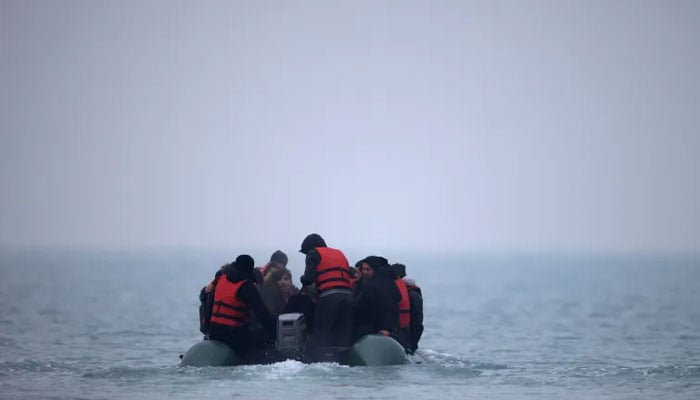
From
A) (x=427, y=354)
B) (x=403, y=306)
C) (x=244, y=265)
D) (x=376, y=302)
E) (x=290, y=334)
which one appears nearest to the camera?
(x=244, y=265)

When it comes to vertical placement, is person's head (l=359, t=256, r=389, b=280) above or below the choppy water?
above

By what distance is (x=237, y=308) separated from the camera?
2225cm

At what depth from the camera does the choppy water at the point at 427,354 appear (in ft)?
70.6

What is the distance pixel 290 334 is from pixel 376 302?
5.83 ft

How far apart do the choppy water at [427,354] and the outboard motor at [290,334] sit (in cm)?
27

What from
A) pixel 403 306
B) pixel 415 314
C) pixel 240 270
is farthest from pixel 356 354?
pixel 240 270

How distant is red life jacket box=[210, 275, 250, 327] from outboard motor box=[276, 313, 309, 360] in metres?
0.73

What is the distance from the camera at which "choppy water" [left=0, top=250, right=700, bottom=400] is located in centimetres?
2153

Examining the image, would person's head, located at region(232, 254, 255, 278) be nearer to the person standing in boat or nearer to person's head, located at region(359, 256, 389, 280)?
the person standing in boat

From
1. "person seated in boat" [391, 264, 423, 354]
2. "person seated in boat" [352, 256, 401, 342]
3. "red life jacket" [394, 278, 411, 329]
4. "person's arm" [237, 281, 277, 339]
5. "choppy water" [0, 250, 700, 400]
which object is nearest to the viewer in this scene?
"choppy water" [0, 250, 700, 400]

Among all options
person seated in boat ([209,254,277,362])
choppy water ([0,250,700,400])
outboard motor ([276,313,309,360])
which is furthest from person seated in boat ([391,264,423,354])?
person seated in boat ([209,254,277,362])

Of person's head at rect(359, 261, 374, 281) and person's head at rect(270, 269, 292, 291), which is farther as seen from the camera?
person's head at rect(270, 269, 292, 291)

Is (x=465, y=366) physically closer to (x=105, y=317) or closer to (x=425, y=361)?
(x=425, y=361)

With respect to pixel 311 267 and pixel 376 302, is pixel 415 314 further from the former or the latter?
pixel 311 267
